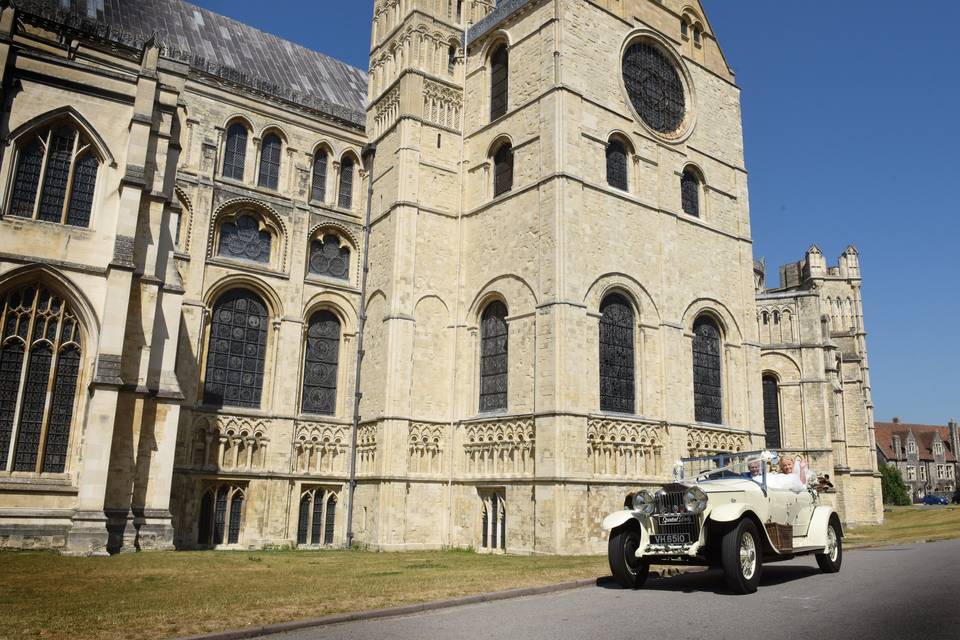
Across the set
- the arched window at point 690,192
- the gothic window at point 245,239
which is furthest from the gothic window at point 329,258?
the arched window at point 690,192

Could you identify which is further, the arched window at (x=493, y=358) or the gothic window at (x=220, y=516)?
the arched window at (x=493, y=358)

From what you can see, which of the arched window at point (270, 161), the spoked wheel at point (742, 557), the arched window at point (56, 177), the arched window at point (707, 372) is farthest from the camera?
the arched window at point (270, 161)

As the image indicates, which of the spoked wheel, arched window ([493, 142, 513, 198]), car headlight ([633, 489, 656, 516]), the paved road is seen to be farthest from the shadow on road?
arched window ([493, 142, 513, 198])

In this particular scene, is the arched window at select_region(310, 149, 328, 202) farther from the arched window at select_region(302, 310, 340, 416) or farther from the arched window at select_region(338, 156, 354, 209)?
the arched window at select_region(302, 310, 340, 416)

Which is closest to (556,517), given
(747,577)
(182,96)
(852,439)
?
(747,577)

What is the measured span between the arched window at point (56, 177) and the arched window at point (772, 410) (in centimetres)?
2816

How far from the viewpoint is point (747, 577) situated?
987 centimetres

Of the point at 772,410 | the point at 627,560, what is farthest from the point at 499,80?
the point at 772,410

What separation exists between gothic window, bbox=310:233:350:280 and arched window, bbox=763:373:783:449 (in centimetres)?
2009

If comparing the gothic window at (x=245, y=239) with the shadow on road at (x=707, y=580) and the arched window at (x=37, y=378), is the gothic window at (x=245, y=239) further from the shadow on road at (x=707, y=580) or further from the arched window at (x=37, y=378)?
the shadow on road at (x=707, y=580)

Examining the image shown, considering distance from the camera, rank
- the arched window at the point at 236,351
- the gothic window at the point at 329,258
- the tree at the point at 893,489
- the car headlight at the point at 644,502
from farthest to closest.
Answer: the tree at the point at 893,489, the gothic window at the point at 329,258, the arched window at the point at 236,351, the car headlight at the point at 644,502

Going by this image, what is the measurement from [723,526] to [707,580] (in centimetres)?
203

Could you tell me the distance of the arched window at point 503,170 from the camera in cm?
2358

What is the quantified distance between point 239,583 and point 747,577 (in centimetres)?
786
